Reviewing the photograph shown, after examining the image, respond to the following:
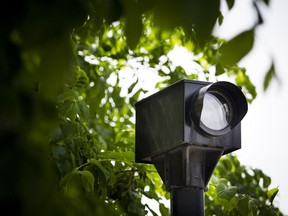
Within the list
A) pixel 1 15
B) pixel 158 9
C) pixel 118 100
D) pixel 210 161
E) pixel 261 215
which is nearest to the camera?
pixel 1 15

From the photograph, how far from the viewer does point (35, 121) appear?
1379mm

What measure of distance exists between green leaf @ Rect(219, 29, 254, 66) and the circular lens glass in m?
0.96

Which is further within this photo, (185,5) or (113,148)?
(113,148)

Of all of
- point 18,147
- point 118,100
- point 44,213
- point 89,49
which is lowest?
point 44,213

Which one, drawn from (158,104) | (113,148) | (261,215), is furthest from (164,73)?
(158,104)

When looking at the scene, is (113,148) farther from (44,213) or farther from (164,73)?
(44,213)

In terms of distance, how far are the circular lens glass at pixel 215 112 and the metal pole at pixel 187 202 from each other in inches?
9.6

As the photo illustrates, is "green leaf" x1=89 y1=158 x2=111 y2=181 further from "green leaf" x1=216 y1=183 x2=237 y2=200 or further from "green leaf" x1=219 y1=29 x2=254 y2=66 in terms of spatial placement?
"green leaf" x1=219 y1=29 x2=254 y2=66

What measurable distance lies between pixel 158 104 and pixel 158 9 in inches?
47.2

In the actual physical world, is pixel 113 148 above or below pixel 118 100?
below

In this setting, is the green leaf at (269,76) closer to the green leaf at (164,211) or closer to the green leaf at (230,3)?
the green leaf at (230,3)

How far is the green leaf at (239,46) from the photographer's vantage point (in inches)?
62.7

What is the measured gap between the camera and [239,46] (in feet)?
5.25

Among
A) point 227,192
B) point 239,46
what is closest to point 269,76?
point 239,46
